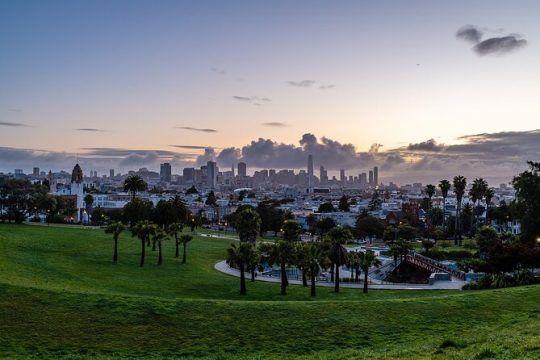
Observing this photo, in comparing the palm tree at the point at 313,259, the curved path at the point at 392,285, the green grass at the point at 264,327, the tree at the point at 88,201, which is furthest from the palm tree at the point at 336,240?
the tree at the point at 88,201

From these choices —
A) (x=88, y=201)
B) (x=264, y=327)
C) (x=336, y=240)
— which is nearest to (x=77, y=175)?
(x=88, y=201)

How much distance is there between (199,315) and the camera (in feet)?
91.9

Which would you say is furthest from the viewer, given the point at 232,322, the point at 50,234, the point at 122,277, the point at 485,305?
the point at 50,234

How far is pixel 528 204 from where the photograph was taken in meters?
65.8

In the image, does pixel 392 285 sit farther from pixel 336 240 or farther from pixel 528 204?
pixel 528 204

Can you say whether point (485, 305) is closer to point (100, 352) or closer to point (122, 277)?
point (100, 352)

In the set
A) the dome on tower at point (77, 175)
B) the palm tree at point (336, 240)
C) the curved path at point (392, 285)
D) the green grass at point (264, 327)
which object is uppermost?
the dome on tower at point (77, 175)

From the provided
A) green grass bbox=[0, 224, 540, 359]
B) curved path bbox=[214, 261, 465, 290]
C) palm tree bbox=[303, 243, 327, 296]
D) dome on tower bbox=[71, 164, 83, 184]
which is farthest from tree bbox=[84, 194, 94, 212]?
green grass bbox=[0, 224, 540, 359]

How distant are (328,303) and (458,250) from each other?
198 feet

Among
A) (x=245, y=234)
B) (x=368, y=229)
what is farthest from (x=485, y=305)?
(x=368, y=229)

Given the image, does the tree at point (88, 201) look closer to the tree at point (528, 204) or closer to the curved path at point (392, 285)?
the curved path at point (392, 285)

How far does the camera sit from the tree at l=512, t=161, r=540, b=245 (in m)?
64.0

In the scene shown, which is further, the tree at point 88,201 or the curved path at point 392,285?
the tree at point 88,201

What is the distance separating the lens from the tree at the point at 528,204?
6397 cm
